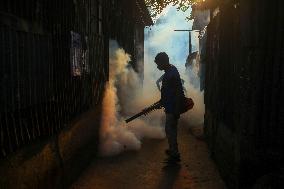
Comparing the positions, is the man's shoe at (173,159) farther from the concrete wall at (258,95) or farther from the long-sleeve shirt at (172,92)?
the concrete wall at (258,95)

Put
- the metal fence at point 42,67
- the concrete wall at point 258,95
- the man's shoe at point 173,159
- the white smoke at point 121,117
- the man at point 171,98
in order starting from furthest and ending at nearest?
the white smoke at point 121,117
the man at point 171,98
the man's shoe at point 173,159
the concrete wall at point 258,95
the metal fence at point 42,67

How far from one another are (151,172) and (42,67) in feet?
11.4

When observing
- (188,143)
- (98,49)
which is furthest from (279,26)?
(188,143)

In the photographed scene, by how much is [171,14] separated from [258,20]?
76277 millimetres

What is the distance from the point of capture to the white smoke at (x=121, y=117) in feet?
31.7

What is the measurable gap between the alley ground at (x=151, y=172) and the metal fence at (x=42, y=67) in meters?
1.27

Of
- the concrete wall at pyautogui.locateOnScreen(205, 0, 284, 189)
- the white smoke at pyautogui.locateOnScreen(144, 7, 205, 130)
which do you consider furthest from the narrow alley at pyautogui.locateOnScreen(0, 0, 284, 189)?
the white smoke at pyautogui.locateOnScreen(144, 7, 205, 130)

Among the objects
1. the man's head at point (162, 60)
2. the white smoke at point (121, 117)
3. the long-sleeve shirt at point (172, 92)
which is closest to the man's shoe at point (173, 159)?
the long-sleeve shirt at point (172, 92)

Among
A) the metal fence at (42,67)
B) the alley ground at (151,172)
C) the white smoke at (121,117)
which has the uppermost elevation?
A: the metal fence at (42,67)

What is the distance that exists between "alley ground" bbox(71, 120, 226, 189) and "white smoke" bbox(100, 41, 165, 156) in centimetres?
37

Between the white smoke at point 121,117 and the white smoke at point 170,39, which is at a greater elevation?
the white smoke at point 170,39

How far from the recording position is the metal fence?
14.3ft

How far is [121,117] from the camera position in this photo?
43.2 feet

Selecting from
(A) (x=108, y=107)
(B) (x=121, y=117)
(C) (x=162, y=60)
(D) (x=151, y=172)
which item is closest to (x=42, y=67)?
(D) (x=151, y=172)
